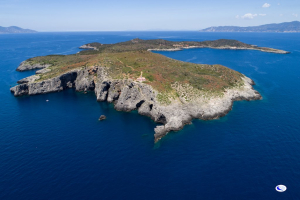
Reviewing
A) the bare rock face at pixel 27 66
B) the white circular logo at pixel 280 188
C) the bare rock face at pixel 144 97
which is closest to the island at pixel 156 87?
the bare rock face at pixel 144 97

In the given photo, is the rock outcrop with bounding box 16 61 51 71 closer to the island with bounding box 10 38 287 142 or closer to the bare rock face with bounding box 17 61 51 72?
the bare rock face with bounding box 17 61 51 72

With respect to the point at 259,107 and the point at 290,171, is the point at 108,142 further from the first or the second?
the point at 259,107

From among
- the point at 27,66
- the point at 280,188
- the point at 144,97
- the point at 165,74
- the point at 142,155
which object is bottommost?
the point at 280,188

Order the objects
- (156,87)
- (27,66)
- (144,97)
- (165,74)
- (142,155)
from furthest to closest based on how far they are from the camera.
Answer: (27,66), (165,74), (156,87), (144,97), (142,155)

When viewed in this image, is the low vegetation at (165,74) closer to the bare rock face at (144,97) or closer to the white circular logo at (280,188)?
the bare rock face at (144,97)

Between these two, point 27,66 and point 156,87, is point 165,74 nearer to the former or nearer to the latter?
point 156,87

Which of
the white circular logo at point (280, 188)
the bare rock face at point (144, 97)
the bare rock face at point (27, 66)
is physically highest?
the bare rock face at point (27, 66)

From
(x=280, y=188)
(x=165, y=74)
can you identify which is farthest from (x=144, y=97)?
(x=280, y=188)
